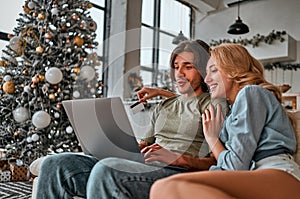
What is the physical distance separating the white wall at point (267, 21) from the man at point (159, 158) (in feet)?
18.9

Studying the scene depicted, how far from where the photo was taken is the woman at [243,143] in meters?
0.82

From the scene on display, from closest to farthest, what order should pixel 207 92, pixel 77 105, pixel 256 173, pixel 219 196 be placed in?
1. pixel 219 196
2. pixel 256 173
3. pixel 77 105
4. pixel 207 92

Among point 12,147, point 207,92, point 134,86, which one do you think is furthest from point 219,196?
point 134,86

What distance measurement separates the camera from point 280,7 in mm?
7066

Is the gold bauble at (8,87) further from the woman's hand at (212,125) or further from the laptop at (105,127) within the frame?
the woman's hand at (212,125)

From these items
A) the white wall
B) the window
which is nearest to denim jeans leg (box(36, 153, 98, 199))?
the window

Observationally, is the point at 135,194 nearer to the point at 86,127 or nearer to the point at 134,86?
the point at 86,127

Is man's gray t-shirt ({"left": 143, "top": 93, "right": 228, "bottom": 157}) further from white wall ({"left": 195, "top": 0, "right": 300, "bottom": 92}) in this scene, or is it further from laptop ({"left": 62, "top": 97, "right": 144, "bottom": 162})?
white wall ({"left": 195, "top": 0, "right": 300, "bottom": 92})

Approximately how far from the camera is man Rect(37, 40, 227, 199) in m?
1.16

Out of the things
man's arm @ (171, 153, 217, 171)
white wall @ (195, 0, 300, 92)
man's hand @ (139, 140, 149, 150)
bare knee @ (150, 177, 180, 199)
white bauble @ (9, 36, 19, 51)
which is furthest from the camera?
white wall @ (195, 0, 300, 92)

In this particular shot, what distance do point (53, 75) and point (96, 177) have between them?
227 centimetres

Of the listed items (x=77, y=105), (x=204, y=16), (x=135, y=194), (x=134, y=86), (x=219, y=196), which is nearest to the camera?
(x=219, y=196)

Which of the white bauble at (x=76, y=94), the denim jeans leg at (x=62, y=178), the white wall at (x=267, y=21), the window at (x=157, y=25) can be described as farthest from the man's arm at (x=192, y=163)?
the white wall at (x=267, y=21)

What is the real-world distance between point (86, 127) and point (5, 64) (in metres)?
2.53
